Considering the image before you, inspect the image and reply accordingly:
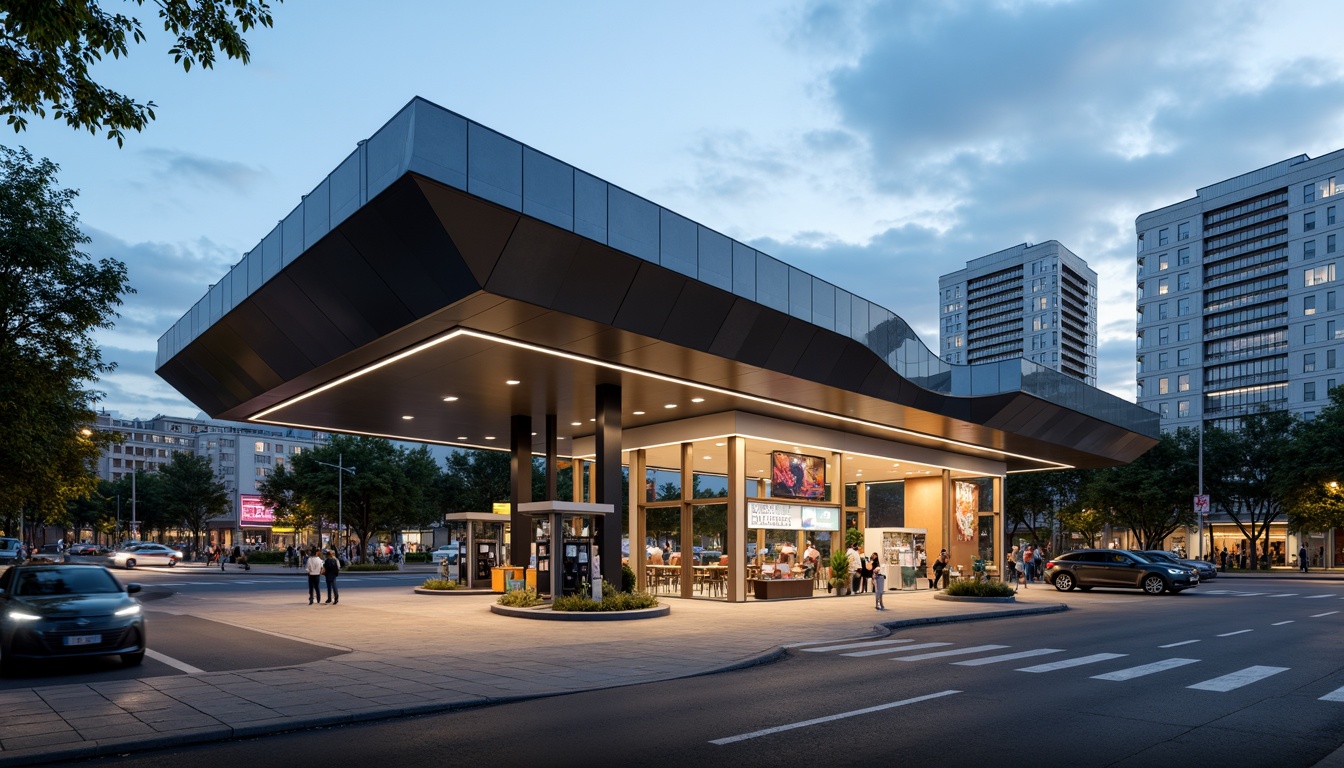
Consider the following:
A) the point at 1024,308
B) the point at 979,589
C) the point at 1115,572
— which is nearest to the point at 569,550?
the point at 979,589

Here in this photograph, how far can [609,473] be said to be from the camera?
24562 millimetres

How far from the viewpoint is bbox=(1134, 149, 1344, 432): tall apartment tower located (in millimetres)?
95062

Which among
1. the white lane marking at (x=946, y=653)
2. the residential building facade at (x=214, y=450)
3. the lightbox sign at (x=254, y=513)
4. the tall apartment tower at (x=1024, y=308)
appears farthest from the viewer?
the tall apartment tower at (x=1024, y=308)

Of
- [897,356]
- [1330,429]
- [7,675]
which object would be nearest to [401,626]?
[7,675]

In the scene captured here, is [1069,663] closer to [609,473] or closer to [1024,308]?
[609,473]

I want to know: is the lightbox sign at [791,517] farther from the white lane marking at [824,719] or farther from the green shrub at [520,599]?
the white lane marking at [824,719]

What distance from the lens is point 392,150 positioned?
14156 mm

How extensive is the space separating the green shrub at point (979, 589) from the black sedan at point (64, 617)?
22.1 m

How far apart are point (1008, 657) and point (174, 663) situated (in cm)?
1335

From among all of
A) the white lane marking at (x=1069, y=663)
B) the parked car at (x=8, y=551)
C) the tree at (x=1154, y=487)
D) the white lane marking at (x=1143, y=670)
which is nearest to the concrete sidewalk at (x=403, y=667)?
the white lane marking at (x=1069, y=663)

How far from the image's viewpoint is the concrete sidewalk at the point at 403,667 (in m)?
9.48

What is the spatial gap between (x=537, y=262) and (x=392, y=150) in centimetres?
299

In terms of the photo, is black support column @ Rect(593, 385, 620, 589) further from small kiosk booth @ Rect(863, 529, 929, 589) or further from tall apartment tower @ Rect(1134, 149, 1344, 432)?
tall apartment tower @ Rect(1134, 149, 1344, 432)

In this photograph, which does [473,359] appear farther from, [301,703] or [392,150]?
[301,703]
